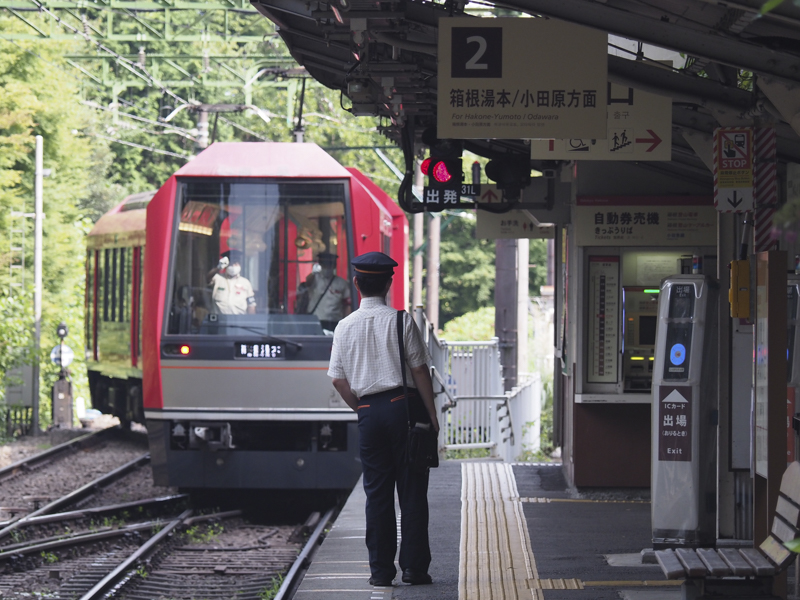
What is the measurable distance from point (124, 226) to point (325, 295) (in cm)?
515

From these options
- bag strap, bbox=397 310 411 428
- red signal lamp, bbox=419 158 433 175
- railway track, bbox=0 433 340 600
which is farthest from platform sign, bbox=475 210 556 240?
bag strap, bbox=397 310 411 428

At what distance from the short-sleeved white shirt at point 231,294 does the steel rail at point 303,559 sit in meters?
2.02

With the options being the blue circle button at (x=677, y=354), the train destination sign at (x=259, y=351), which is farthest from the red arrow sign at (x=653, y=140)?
the train destination sign at (x=259, y=351)

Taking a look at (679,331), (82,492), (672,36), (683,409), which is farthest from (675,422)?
(82,492)

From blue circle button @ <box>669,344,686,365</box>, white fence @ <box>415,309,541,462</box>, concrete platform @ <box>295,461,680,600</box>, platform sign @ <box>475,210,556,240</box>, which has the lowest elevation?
concrete platform @ <box>295,461,680,600</box>

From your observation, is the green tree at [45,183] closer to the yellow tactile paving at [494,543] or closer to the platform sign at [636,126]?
the yellow tactile paving at [494,543]

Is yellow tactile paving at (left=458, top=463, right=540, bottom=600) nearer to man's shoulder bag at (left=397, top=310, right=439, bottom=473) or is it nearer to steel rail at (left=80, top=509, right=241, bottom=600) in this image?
man's shoulder bag at (left=397, top=310, right=439, bottom=473)

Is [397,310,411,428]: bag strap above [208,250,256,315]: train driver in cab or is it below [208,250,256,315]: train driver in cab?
below

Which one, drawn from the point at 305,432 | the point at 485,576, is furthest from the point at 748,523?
the point at 305,432

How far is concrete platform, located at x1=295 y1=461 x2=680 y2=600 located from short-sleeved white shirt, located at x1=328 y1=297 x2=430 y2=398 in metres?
1.08

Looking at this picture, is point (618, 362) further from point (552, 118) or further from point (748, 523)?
point (552, 118)

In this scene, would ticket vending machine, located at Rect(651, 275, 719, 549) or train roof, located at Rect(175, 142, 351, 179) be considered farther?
train roof, located at Rect(175, 142, 351, 179)

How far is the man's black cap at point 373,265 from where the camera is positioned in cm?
581

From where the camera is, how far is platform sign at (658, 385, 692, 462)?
6.71 metres
